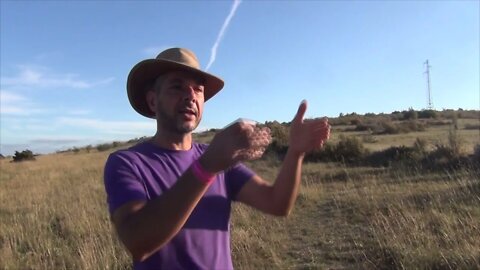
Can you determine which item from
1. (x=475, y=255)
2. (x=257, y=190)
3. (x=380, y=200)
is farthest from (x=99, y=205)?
(x=257, y=190)

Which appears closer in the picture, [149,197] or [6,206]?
[149,197]

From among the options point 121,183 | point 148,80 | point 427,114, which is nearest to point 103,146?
point 427,114

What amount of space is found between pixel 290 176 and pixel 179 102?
62 cm

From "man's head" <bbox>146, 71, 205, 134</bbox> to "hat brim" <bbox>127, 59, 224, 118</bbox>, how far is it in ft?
0.13

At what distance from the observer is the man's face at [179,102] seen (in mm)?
2248

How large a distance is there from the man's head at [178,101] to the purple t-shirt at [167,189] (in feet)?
0.48

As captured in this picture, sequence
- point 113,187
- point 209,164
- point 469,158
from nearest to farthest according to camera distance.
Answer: point 209,164 → point 113,187 → point 469,158

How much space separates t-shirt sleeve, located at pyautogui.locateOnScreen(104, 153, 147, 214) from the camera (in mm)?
1979

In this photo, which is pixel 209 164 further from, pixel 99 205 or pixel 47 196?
pixel 47 196

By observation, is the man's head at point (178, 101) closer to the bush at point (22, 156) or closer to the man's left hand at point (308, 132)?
the man's left hand at point (308, 132)

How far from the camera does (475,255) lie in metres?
5.35

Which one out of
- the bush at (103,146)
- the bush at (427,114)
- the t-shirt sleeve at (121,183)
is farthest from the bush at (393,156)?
the bush at (103,146)

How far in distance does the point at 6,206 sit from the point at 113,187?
464 inches

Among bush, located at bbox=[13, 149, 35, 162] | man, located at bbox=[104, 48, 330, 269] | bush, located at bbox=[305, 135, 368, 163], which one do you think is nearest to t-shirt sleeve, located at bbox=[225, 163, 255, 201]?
man, located at bbox=[104, 48, 330, 269]
